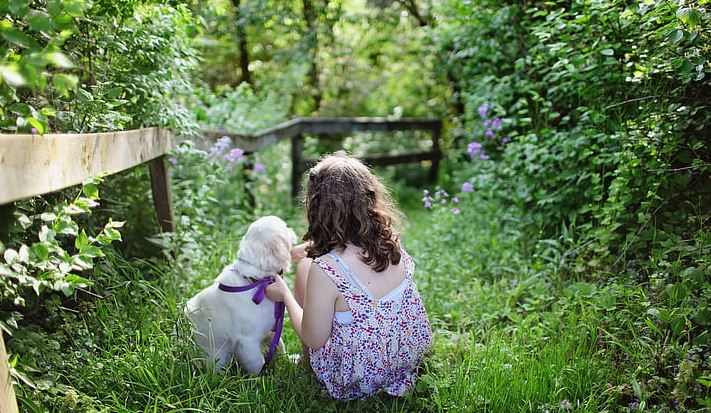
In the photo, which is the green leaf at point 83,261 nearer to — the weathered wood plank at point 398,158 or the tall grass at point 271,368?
the tall grass at point 271,368

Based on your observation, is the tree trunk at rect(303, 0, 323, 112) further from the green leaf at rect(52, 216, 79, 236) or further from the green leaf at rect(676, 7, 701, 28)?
the green leaf at rect(52, 216, 79, 236)

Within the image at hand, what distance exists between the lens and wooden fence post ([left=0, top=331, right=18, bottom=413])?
5.38ft

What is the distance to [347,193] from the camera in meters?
2.52

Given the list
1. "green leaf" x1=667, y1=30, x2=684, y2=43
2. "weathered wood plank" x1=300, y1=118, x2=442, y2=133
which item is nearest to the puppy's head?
"green leaf" x1=667, y1=30, x2=684, y2=43

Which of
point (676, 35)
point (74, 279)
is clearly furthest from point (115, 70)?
point (676, 35)

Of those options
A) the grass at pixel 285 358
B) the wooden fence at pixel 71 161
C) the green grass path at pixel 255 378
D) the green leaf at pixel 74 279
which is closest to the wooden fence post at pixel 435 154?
the wooden fence at pixel 71 161

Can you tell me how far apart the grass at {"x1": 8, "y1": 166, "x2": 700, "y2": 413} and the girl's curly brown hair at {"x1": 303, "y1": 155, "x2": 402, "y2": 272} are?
22.8 inches

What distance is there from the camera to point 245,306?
8.89 feet

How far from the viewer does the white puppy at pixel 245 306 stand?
105 inches

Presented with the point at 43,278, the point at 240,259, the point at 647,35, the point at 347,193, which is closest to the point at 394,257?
the point at 347,193

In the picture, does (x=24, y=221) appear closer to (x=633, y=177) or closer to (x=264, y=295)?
(x=264, y=295)

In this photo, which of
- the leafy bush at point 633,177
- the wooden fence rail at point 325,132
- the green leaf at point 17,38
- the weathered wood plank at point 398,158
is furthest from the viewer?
the weathered wood plank at point 398,158

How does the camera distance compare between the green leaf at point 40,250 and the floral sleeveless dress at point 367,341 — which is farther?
the floral sleeveless dress at point 367,341

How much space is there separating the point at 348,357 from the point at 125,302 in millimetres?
1148
